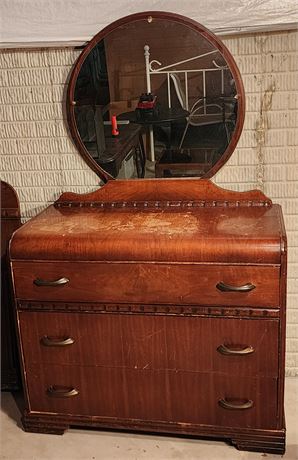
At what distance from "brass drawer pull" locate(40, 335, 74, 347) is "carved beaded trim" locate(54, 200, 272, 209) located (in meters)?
0.51

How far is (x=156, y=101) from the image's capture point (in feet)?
6.44

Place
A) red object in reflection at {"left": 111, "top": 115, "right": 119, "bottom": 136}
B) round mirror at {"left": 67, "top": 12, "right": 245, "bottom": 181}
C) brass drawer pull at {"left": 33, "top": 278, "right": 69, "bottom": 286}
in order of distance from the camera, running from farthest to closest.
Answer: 1. red object in reflection at {"left": 111, "top": 115, "right": 119, "bottom": 136}
2. round mirror at {"left": 67, "top": 12, "right": 245, "bottom": 181}
3. brass drawer pull at {"left": 33, "top": 278, "right": 69, "bottom": 286}

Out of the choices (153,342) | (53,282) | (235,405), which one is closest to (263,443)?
(235,405)

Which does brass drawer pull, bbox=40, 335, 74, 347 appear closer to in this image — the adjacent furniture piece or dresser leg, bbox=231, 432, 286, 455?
the adjacent furniture piece

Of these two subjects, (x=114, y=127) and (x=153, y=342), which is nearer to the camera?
(x=153, y=342)

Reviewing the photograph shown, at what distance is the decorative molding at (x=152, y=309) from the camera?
5.57 ft

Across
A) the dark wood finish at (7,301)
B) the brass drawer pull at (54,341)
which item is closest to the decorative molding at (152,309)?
the brass drawer pull at (54,341)

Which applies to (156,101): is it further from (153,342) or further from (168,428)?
(168,428)

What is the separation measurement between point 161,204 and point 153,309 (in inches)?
17.1

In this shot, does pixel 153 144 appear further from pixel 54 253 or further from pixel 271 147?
pixel 54 253

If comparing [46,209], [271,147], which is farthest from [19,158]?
[271,147]

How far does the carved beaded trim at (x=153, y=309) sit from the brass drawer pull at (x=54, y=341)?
0.36 feet

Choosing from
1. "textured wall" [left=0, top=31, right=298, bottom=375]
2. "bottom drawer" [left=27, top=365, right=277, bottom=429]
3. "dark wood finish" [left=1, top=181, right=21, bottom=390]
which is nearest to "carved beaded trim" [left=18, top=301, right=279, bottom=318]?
"bottom drawer" [left=27, top=365, right=277, bottom=429]

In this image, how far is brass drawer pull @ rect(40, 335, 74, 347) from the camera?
1857 millimetres
